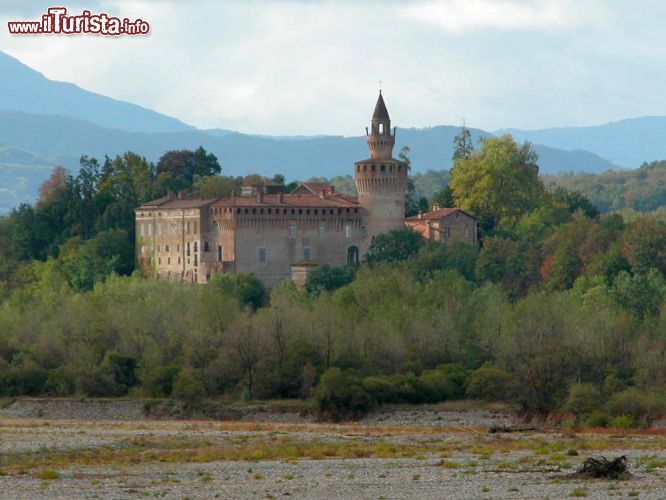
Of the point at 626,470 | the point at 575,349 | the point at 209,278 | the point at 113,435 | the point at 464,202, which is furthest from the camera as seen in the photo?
the point at 464,202

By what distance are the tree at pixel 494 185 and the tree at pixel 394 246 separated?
1002cm

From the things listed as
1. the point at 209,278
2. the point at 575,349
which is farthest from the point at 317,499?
the point at 209,278

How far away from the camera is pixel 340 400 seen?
69.5 m

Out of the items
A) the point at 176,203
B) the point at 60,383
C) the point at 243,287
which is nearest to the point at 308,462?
the point at 60,383

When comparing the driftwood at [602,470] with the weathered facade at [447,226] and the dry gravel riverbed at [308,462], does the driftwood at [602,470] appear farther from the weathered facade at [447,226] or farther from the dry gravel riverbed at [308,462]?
the weathered facade at [447,226]

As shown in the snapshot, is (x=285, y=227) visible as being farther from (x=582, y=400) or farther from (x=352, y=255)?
(x=582, y=400)

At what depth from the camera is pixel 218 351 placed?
7675 centimetres

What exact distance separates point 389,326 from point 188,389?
10638 mm

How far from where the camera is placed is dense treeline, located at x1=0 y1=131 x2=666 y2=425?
7081 centimetres

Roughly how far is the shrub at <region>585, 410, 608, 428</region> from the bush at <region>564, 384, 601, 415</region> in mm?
1626

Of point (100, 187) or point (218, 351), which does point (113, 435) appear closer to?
point (218, 351)

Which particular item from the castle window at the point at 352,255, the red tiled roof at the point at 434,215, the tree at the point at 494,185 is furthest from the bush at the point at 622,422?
the tree at the point at 494,185

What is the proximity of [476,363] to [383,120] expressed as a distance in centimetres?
2846

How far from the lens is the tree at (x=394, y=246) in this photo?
9781 centimetres
